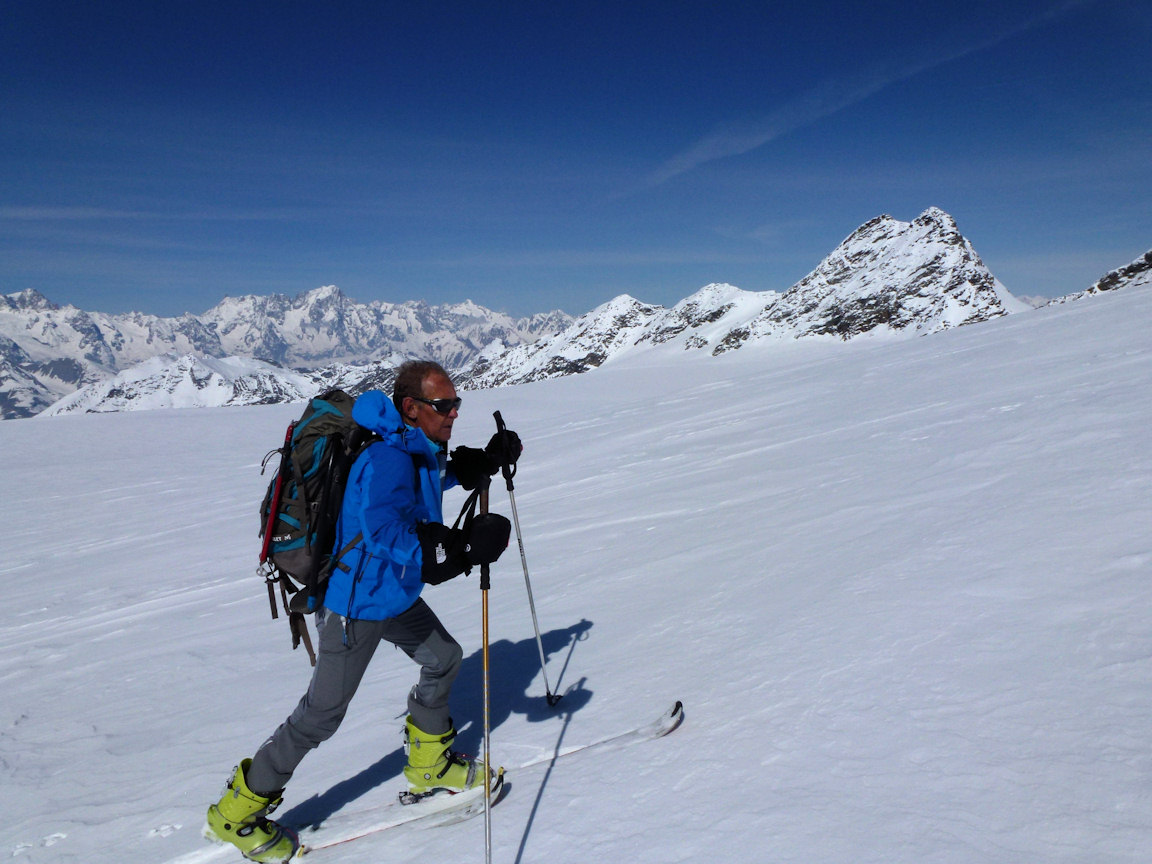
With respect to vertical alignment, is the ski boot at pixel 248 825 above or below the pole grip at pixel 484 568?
below

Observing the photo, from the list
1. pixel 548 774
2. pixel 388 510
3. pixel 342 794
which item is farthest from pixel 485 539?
pixel 342 794

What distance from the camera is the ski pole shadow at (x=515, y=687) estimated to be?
370cm

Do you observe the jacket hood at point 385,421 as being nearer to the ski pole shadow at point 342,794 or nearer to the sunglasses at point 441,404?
the sunglasses at point 441,404

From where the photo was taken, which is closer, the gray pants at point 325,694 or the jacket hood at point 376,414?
the jacket hood at point 376,414

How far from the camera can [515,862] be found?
2.49 metres

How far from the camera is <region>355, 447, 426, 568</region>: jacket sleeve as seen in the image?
2.60 m

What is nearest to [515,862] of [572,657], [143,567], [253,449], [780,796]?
[780,796]

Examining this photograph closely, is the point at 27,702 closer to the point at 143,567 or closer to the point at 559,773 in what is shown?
the point at 143,567

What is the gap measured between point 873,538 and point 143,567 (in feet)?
29.8

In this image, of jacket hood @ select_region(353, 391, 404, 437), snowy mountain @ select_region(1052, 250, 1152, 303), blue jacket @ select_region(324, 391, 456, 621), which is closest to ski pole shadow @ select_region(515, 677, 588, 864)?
blue jacket @ select_region(324, 391, 456, 621)

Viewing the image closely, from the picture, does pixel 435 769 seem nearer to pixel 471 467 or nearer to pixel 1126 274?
pixel 471 467

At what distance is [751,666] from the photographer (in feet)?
11.0

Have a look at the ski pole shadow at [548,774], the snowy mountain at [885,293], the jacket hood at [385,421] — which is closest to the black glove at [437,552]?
the jacket hood at [385,421]

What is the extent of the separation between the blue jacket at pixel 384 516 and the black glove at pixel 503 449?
0.49m
